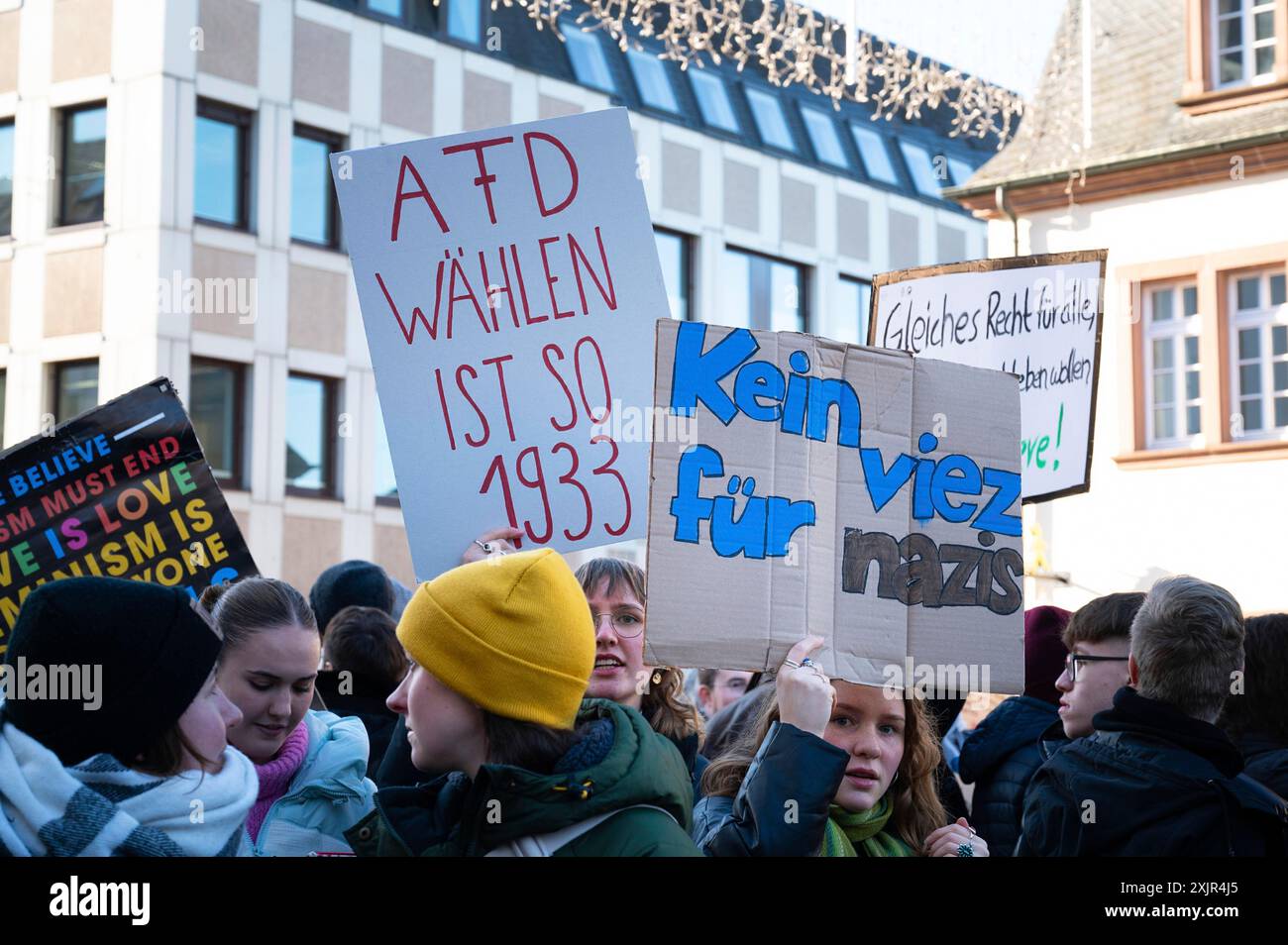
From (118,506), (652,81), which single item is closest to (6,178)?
(652,81)

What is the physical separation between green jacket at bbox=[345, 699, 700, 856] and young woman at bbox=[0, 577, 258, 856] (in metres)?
0.31

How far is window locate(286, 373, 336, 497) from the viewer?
22.7m

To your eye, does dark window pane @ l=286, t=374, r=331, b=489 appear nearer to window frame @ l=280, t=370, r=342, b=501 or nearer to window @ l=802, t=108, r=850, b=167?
window frame @ l=280, t=370, r=342, b=501

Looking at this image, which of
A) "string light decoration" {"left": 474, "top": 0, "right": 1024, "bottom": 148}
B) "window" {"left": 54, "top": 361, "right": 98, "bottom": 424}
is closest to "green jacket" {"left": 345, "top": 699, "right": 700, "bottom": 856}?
"string light decoration" {"left": 474, "top": 0, "right": 1024, "bottom": 148}

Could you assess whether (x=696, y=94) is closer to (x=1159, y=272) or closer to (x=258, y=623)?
(x=1159, y=272)

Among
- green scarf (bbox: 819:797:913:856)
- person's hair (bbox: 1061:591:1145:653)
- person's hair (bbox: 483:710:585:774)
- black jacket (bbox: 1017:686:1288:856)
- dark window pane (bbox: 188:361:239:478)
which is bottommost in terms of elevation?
green scarf (bbox: 819:797:913:856)

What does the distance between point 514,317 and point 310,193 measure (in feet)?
62.8

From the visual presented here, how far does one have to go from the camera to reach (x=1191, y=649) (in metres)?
3.50

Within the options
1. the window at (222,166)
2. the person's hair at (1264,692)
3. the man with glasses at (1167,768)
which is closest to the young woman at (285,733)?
the man with glasses at (1167,768)

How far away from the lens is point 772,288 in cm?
2897

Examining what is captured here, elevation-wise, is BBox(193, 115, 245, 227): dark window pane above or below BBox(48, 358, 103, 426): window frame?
above

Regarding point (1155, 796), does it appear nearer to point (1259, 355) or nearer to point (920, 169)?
point (1259, 355)

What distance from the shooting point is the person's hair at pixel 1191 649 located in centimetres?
348
